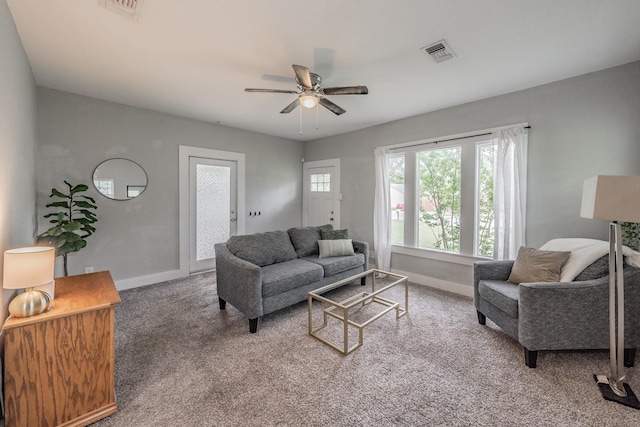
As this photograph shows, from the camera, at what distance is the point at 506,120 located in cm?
321

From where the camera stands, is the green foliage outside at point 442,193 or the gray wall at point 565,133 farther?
the green foliage outside at point 442,193

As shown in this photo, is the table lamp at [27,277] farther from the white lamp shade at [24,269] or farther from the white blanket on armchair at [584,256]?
the white blanket on armchair at [584,256]

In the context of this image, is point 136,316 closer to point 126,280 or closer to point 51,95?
point 126,280

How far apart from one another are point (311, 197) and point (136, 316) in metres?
3.67

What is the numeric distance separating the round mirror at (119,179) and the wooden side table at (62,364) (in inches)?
92.9

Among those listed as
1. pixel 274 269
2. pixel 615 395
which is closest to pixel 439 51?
pixel 274 269

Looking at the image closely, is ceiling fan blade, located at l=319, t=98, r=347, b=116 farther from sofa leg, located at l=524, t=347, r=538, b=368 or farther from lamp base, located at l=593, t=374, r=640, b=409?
lamp base, located at l=593, t=374, r=640, b=409

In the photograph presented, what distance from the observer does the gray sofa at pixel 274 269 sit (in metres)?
2.56

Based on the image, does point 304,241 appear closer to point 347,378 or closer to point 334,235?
point 334,235

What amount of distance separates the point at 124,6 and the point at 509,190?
3.98m

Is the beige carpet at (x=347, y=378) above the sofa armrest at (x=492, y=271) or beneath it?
beneath

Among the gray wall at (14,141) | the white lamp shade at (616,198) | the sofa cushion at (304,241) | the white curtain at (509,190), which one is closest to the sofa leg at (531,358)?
the white lamp shade at (616,198)

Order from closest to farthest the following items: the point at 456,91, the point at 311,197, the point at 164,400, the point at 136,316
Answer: the point at 164,400 < the point at 136,316 < the point at 456,91 < the point at 311,197

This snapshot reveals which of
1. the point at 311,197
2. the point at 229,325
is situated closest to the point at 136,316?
the point at 229,325
